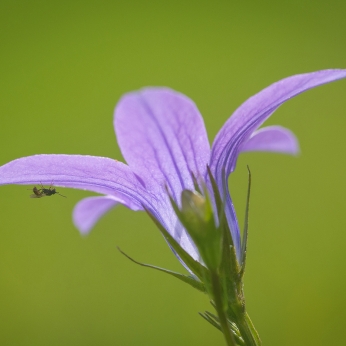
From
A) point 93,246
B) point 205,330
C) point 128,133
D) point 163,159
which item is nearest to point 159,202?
point 163,159

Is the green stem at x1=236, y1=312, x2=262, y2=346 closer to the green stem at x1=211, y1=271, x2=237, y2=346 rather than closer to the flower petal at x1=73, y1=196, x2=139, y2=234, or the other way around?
the green stem at x1=211, y1=271, x2=237, y2=346

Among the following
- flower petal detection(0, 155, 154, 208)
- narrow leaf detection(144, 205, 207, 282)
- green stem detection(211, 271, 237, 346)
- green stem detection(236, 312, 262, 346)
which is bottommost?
green stem detection(236, 312, 262, 346)

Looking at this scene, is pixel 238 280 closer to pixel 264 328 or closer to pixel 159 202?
pixel 159 202

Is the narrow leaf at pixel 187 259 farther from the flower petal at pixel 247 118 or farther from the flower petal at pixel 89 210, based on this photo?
the flower petal at pixel 89 210

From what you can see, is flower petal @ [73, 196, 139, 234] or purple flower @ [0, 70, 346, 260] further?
flower petal @ [73, 196, 139, 234]

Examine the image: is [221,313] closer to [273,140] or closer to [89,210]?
[273,140]

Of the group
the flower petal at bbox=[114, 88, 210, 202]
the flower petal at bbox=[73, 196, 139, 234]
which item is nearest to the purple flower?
the flower petal at bbox=[114, 88, 210, 202]

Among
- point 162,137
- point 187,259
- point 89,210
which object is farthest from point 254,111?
point 89,210
